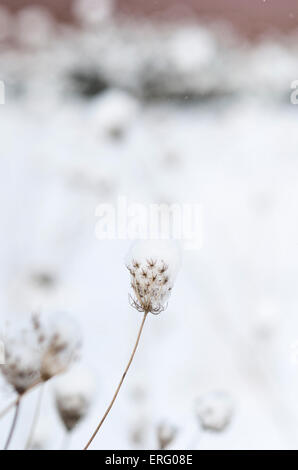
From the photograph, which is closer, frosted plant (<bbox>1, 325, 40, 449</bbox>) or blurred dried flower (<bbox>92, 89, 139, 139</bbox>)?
frosted plant (<bbox>1, 325, 40, 449</bbox>)

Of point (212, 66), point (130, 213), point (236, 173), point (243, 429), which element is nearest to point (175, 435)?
point (243, 429)

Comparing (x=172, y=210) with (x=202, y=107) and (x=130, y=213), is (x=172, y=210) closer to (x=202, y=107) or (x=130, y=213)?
(x=130, y=213)

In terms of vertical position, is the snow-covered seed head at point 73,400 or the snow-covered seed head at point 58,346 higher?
the snow-covered seed head at point 58,346

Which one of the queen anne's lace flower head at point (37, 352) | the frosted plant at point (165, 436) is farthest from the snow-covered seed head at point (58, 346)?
the frosted plant at point (165, 436)

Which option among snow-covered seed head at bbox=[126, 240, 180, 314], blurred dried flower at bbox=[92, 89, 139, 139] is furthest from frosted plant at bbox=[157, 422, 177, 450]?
blurred dried flower at bbox=[92, 89, 139, 139]

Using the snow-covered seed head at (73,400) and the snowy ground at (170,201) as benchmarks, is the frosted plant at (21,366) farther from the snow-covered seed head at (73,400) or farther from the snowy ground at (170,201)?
the snowy ground at (170,201)

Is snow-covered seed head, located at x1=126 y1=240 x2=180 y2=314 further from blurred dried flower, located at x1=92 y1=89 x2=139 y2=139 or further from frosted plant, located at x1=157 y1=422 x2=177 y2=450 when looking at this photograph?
blurred dried flower, located at x1=92 y1=89 x2=139 y2=139

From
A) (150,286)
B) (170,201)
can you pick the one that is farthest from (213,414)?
(170,201)

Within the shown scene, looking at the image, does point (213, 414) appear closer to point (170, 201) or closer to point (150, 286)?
point (150, 286)
